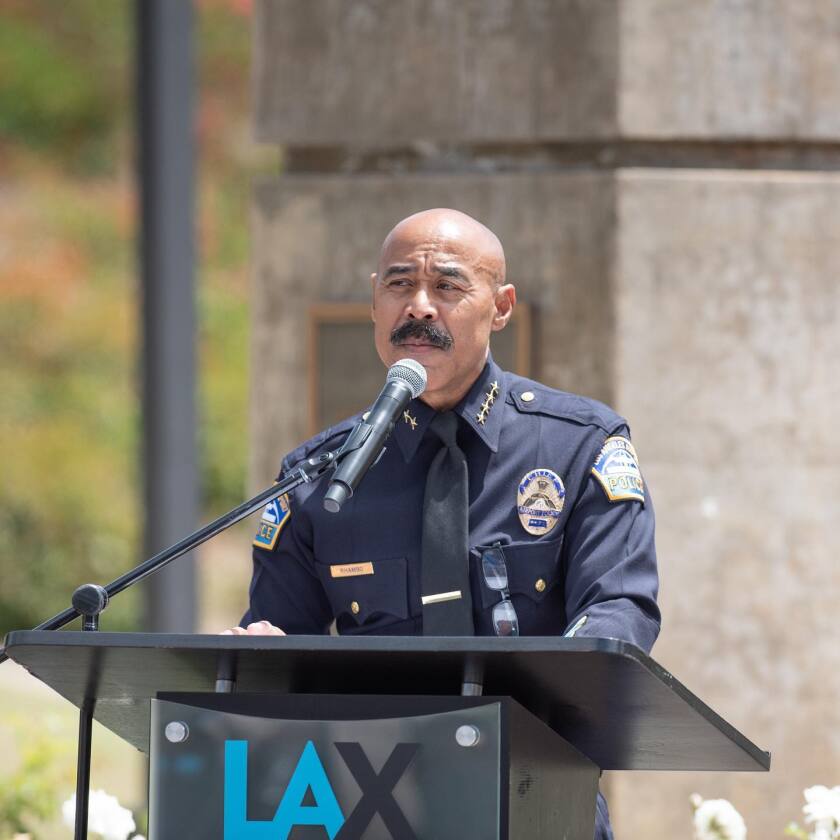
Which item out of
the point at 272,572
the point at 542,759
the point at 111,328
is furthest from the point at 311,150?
the point at 111,328

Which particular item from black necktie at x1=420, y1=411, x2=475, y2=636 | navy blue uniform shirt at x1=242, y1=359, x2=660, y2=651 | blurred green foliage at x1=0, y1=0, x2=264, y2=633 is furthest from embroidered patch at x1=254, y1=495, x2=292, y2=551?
blurred green foliage at x1=0, y1=0, x2=264, y2=633

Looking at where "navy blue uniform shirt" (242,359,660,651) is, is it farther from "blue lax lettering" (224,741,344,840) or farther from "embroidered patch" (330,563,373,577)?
"blue lax lettering" (224,741,344,840)

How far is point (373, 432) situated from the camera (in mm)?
2283

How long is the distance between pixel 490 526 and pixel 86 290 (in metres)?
13.1

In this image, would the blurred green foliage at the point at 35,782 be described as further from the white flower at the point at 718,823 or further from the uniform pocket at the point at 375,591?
the white flower at the point at 718,823

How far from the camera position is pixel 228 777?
7.12 ft

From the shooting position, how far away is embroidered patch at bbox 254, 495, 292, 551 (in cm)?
292

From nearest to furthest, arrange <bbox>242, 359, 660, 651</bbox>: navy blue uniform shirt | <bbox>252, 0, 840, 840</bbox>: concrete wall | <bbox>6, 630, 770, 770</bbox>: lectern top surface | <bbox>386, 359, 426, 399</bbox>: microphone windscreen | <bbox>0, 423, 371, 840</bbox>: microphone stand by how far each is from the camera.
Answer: <bbox>6, 630, 770, 770</bbox>: lectern top surface
<bbox>0, 423, 371, 840</bbox>: microphone stand
<bbox>386, 359, 426, 399</bbox>: microphone windscreen
<bbox>242, 359, 660, 651</bbox>: navy blue uniform shirt
<bbox>252, 0, 840, 840</bbox>: concrete wall

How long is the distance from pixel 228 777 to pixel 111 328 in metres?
13.4

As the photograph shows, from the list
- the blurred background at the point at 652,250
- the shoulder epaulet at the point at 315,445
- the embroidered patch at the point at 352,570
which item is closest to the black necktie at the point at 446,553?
the embroidered patch at the point at 352,570

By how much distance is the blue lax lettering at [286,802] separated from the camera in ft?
6.97

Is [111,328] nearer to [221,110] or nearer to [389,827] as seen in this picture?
[221,110]

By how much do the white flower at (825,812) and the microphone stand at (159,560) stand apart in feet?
4.25

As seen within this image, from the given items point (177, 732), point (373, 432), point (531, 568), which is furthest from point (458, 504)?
point (177, 732)
